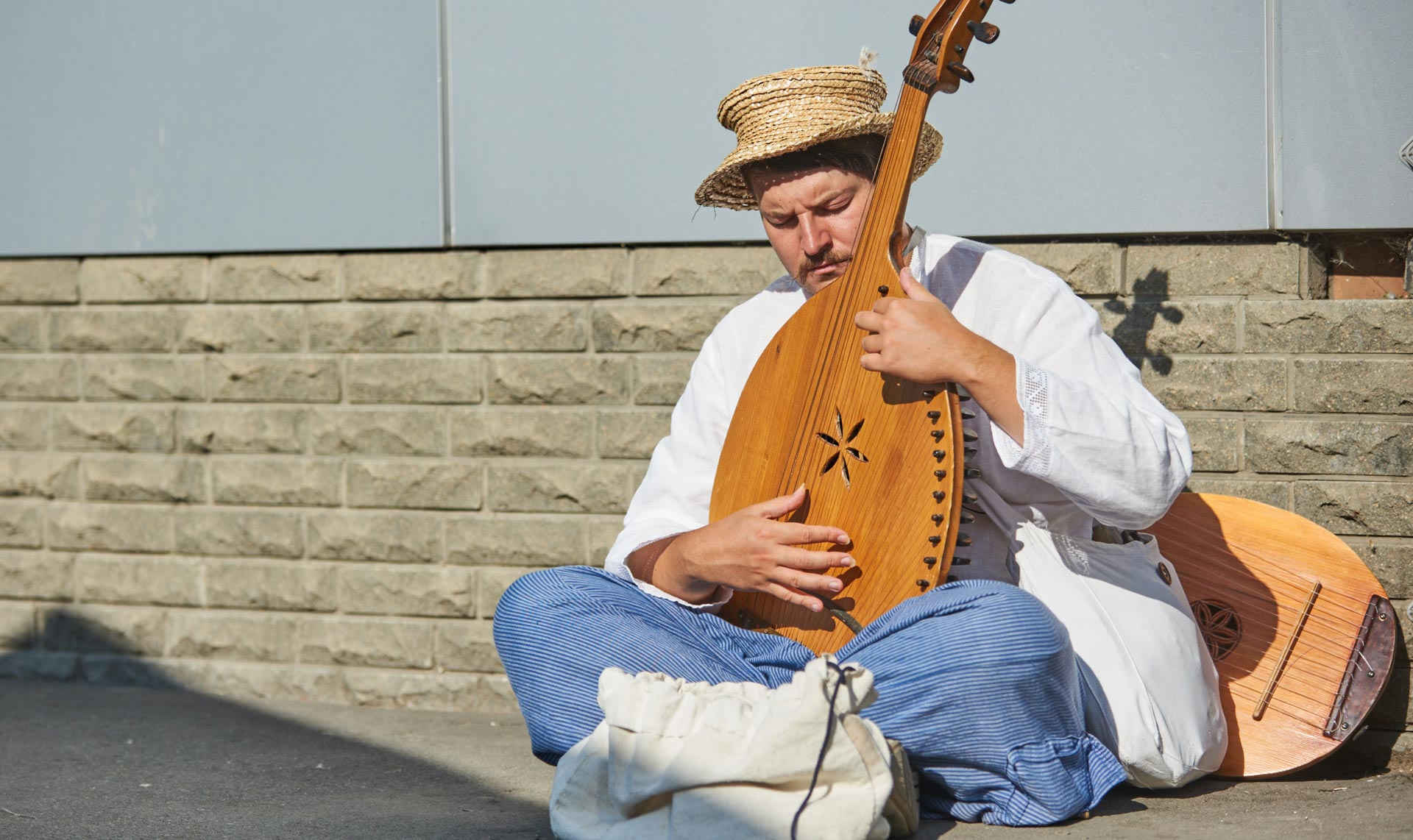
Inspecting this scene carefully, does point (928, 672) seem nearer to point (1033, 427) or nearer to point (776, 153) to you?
point (1033, 427)

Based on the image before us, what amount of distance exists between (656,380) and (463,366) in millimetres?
541

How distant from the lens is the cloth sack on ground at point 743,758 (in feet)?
6.48

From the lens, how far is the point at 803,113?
8.39 feet

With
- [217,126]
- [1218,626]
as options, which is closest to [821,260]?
[1218,626]

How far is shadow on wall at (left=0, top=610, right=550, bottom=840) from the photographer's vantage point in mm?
2455

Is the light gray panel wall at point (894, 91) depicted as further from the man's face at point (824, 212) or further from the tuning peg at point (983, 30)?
the tuning peg at point (983, 30)

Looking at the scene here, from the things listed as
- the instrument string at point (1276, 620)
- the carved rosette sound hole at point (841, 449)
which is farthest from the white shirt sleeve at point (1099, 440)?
the instrument string at point (1276, 620)

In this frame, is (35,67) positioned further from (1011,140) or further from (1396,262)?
(1396,262)

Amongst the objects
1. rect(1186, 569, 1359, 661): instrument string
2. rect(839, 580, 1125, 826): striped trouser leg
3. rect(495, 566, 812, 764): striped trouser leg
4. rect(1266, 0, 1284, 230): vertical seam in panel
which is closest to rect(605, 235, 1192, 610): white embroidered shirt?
rect(495, 566, 812, 764): striped trouser leg

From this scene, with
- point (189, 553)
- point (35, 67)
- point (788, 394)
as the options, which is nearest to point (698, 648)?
point (788, 394)

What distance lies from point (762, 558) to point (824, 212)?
673 millimetres

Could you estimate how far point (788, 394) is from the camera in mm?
2514

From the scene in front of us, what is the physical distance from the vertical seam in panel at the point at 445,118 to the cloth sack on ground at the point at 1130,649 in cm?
183

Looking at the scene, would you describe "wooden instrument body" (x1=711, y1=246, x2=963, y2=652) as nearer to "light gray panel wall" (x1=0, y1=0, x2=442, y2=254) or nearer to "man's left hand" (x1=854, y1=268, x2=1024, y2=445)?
"man's left hand" (x1=854, y1=268, x2=1024, y2=445)
